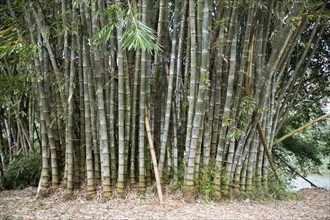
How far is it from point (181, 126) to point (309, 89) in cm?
243

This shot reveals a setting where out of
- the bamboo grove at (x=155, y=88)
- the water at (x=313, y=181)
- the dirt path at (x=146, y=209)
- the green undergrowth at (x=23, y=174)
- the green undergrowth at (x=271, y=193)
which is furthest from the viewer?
the water at (x=313, y=181)

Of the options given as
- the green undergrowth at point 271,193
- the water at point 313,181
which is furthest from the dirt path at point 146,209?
the water at point 313,181

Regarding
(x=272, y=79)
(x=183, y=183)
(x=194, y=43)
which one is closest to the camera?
(x=194, y=43)

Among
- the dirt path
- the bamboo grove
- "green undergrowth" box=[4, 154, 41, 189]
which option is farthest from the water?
"green undergrowth" box=[4, 154, 41, 189]

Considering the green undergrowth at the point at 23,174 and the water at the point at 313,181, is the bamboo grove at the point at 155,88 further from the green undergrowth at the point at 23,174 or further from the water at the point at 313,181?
the water at the point at 313,181

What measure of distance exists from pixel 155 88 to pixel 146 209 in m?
1.10

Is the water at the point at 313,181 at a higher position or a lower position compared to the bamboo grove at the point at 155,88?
lower

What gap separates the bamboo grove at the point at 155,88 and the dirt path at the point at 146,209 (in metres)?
0.12

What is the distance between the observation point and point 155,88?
2932mm

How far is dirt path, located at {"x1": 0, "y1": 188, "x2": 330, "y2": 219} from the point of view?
2352 millimetres

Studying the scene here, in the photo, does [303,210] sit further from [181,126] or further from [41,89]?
[41,89]

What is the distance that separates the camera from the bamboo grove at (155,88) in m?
2.71

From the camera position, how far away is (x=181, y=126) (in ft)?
9.86

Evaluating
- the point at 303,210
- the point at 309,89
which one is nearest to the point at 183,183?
the point at 303,210
